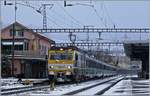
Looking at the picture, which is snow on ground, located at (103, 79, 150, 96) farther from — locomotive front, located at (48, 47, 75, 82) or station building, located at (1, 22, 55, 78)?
station building, located at (1, 22, 55, 78)

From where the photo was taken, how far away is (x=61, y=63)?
136 ft

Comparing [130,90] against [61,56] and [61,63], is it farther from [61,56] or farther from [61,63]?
[61,56]

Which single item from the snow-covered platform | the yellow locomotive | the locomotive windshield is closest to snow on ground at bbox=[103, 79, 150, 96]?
the snow-covered platform

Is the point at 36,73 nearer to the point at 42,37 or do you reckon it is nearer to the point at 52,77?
the point at 42,37

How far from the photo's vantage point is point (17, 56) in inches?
2968

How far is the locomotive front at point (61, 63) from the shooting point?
41312mm

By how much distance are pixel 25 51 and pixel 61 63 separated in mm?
35530

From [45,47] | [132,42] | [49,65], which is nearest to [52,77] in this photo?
[49,65]

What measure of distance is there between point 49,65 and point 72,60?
6.46 ft

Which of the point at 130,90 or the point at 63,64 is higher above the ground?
the point at 63,64

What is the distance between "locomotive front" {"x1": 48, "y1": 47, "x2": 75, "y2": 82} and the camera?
41.3 m

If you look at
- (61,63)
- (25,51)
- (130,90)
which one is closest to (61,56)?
(61,63)

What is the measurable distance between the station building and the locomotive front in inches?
1275

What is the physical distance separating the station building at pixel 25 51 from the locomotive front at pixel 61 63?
32.4 m
